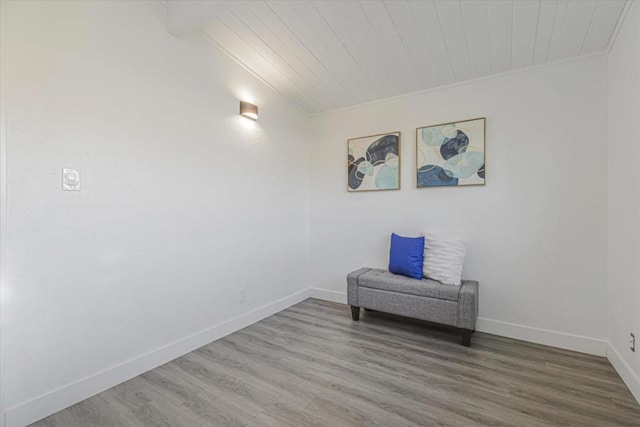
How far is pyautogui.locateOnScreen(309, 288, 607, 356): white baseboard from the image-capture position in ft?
7.60

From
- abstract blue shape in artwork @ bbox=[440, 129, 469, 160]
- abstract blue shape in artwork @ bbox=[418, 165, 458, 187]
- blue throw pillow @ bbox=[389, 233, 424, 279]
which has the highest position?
abstract blue shape in artwork @ bbox=[440, 129, 469, 160]

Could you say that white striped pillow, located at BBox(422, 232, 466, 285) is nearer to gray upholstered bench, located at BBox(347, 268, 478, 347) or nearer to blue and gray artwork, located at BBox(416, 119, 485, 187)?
gray upholstered bench, located at BBox(347, 268, 478, 347)

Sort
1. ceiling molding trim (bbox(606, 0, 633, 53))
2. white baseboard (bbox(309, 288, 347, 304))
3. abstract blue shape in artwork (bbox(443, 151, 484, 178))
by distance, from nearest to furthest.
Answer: ceiling molding trim (bbox(606, 0, 633, 53)) → abstract blue shape in artwork (bbox(443, 151, 484, 178)) → white baseboard (bbox(309, 288, 347, 304))

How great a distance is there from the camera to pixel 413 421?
1.58 m

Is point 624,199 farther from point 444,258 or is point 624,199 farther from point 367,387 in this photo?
point 367,387

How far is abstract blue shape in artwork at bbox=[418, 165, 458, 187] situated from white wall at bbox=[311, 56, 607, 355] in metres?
0.09

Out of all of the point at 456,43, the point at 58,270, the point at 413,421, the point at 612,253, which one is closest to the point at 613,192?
the point at 612,253

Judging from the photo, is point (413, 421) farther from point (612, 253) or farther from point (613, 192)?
point (613, 192)

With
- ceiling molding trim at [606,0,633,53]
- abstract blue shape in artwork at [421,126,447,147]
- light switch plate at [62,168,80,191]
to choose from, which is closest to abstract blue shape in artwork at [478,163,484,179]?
abstract blue shape in artwork at [421,126,447,147]

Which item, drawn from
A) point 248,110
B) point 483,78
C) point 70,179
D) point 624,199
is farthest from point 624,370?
point 70,179

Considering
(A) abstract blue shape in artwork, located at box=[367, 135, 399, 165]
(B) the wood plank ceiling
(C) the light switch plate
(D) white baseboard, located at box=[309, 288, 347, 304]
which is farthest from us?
(D) white baseboard, located at box=[309, 288, 347, 304]

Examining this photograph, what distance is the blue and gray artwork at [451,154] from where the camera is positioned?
2.78m

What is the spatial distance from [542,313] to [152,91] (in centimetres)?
371

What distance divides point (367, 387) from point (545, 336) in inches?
69.5
